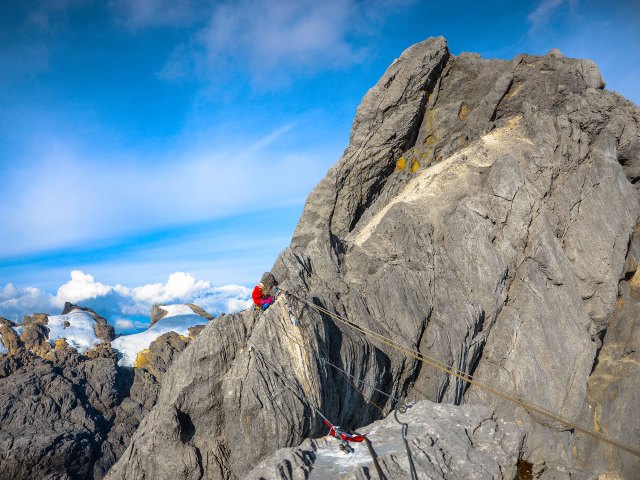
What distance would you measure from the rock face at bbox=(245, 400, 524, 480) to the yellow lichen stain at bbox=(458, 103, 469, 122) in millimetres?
27389

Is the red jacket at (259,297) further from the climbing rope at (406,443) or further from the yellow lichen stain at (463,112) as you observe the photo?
the yellow lichen stain at (463,112)

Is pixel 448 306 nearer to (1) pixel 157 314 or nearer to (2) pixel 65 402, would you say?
(2) pixel 65 402

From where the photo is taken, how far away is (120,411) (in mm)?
74062

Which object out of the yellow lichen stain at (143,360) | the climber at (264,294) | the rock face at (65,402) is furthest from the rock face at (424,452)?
the yellow lichen stain at (143,360)

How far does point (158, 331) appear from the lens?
111625 mm

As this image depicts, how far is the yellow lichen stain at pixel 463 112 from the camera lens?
34.5 metres

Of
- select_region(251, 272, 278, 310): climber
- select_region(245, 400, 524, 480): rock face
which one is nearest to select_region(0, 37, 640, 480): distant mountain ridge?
select_region(245, 400, 524, 480): rock face

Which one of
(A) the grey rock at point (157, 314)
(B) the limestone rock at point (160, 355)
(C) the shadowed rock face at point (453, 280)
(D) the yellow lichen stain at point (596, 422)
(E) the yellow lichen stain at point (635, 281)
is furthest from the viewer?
(A) the grey rock at point (157, 314)

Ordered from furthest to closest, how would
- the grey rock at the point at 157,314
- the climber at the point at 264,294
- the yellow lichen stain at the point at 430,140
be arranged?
1. the grey rock at the point at 157,314
2. the yellow lichen stain at the point at 430,140
3. the climber at the point at 264,294

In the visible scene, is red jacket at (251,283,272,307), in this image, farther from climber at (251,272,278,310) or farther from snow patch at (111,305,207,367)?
snow patch at (111,305,207,367)

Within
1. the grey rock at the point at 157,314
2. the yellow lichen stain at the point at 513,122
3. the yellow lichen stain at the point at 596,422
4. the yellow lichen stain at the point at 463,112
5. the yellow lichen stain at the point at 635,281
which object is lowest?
the grey rock at the point at 157,314

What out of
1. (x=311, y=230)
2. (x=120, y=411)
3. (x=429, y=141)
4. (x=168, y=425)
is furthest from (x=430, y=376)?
(x=120, y=411)

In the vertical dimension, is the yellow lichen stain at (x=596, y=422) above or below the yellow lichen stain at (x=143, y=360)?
above

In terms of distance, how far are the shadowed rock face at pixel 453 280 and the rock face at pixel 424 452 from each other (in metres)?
2.07
